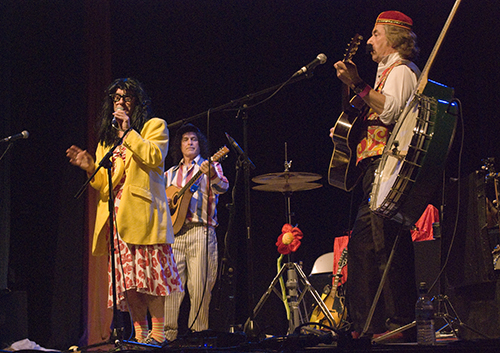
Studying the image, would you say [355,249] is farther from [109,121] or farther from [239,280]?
[239,280]

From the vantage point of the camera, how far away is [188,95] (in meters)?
5.79

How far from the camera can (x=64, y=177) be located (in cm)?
511

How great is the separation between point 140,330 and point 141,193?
813mm

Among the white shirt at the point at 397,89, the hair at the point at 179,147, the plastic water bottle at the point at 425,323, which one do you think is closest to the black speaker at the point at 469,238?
the plastic water bottle at the point at 425,323

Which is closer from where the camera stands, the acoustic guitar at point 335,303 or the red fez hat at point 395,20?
the red fez hat at point 395,20

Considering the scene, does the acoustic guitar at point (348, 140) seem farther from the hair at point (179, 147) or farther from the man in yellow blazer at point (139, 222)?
the hair at point (179, 147)

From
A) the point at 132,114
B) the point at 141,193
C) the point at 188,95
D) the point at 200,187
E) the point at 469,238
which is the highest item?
the point at 188,95

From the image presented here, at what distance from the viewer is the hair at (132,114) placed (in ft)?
10.9

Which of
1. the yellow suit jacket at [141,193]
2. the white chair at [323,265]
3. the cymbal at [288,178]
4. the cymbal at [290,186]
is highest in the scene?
the cymbal at [288,178]

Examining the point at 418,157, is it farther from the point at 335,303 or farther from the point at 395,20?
the point at 335,303

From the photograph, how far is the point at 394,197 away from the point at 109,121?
196 cm

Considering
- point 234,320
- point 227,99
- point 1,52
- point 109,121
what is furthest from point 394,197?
point 1,52

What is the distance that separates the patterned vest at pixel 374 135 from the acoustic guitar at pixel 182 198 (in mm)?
1974

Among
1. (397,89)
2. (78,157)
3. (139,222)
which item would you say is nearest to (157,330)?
(139,222)
